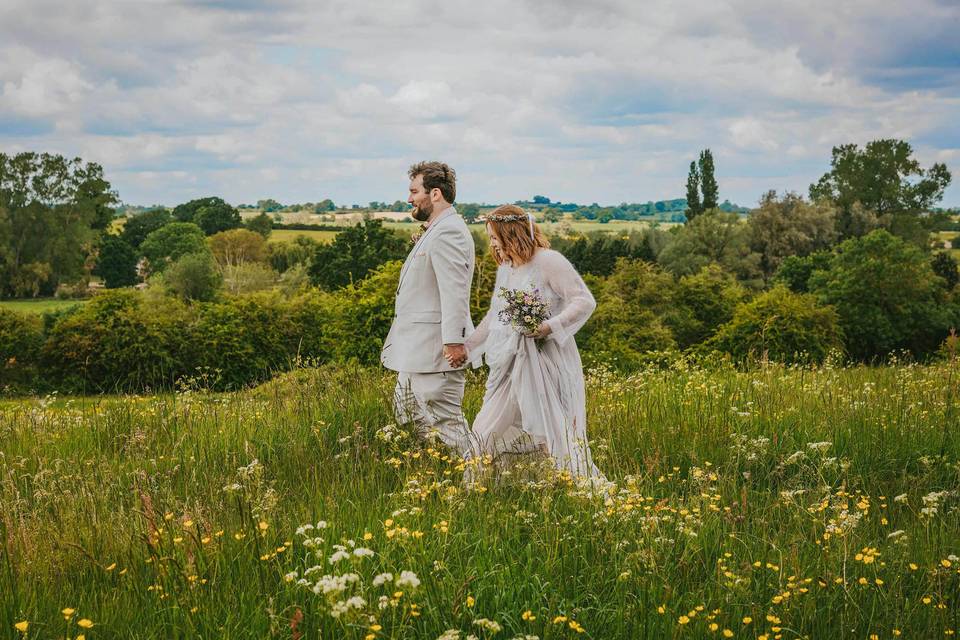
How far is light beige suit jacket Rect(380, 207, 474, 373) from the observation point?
665 cm

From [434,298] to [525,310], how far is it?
2.74 ft

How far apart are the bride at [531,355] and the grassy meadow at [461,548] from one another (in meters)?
0.48

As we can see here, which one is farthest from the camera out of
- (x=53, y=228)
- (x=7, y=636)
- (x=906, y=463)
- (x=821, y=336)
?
(x=53, y=228)

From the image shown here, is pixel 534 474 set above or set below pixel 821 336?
above

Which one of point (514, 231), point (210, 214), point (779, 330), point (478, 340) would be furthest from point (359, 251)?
point (210, 214)

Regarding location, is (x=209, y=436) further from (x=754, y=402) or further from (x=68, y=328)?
(x=68, y=328)

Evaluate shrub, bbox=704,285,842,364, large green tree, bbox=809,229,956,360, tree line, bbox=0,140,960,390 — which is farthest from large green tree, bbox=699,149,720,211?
shrub, bbox=704,285,842,364

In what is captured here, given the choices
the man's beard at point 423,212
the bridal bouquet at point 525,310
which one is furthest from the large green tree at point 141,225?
the bridal bouquet at point 525,310

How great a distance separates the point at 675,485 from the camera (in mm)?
6059

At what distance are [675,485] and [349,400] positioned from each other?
2.70m

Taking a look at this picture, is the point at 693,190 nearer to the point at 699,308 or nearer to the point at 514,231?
the point at 699,308

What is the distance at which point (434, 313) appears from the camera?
22.5 feet

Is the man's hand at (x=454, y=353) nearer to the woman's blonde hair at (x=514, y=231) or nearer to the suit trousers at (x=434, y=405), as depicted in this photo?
the suit trousers at (x=434, y=405)

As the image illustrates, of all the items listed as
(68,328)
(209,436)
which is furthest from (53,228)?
(209,436)
